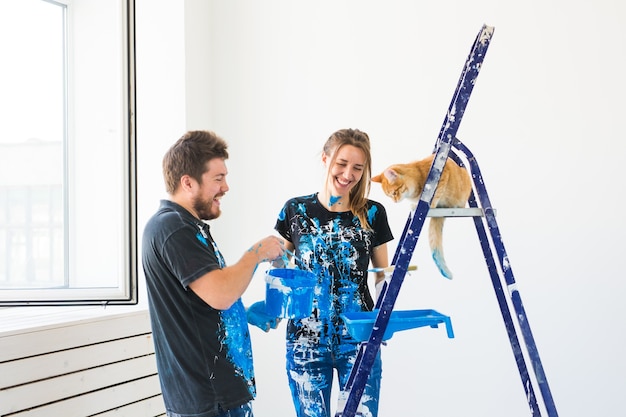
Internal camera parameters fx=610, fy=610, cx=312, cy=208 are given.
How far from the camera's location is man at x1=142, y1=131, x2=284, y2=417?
1337mm

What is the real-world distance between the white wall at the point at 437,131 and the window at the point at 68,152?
20cm

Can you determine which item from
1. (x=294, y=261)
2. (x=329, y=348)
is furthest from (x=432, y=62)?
(x=329, y=348)

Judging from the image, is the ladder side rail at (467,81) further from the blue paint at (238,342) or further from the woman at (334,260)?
the blue paint at (238,342)

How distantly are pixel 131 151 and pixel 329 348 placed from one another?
3.96 ft

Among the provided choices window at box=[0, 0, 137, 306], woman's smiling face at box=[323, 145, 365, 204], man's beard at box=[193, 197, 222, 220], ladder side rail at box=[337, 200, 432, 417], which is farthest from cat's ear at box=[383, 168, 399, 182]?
window at box=[0, 0, 137, 306]

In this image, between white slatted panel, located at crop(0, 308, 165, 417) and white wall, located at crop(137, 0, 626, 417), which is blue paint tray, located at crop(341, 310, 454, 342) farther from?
white slatted panel, located at crop(0, 308, 165, 417)

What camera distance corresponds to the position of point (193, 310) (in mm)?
1367

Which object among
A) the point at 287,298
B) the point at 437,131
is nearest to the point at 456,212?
the point at 287,298

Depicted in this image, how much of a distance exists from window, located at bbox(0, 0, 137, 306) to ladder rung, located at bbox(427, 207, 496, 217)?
52.7 inches

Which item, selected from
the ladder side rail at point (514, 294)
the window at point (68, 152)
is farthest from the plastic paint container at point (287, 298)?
the window at point (68, 152)

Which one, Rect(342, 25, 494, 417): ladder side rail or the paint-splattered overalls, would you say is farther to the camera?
the paint-splattered overalls

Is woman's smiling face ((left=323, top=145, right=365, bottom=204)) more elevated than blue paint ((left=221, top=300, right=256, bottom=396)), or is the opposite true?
woman's smiling face ((left=323, top=145, right=365, bottom=204))

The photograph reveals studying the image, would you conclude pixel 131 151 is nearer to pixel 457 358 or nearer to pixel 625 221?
pixel 457 358

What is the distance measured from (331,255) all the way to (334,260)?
0.02 meters
